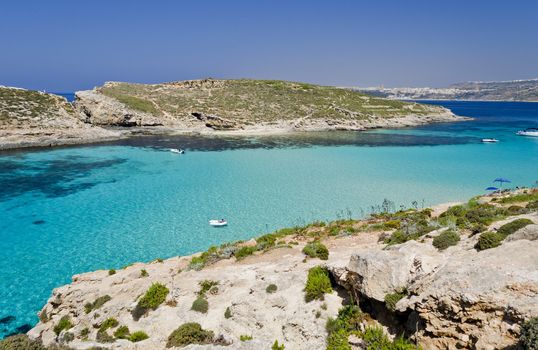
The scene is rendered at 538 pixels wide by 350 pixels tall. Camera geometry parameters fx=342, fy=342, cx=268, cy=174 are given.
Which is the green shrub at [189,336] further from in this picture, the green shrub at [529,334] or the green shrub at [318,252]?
the green shrub at [529,334]

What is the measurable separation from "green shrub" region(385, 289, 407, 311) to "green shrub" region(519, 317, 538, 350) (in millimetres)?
3195

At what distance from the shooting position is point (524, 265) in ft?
27.4

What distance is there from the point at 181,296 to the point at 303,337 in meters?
6.03

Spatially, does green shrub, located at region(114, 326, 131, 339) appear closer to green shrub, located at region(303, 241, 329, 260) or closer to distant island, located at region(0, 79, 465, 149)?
green shrub, located at region(303, 241, 329, 260)

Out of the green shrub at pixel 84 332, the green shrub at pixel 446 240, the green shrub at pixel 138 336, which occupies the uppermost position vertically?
the green shrub at pixel 446 240

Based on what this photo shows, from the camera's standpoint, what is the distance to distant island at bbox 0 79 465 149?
71625 millimetres

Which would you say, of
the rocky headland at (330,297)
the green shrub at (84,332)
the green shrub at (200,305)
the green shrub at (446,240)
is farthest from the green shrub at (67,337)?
the green shrub at (446,240)

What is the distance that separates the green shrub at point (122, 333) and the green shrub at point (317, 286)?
6.82 meters

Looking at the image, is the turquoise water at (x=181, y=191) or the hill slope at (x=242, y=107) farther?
the hill slope at (x=242, y=107)

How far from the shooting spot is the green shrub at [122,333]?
12672 mm

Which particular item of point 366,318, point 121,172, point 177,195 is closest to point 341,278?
point 366,318

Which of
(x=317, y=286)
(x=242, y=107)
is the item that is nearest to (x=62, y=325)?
(x=317, y=286)

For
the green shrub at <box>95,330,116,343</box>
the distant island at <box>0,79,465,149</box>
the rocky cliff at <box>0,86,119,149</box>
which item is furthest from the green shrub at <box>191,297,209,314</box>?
the distant island at <box>0,79,465,149</box>

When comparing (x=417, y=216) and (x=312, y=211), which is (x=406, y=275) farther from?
(x=312, y=211)
